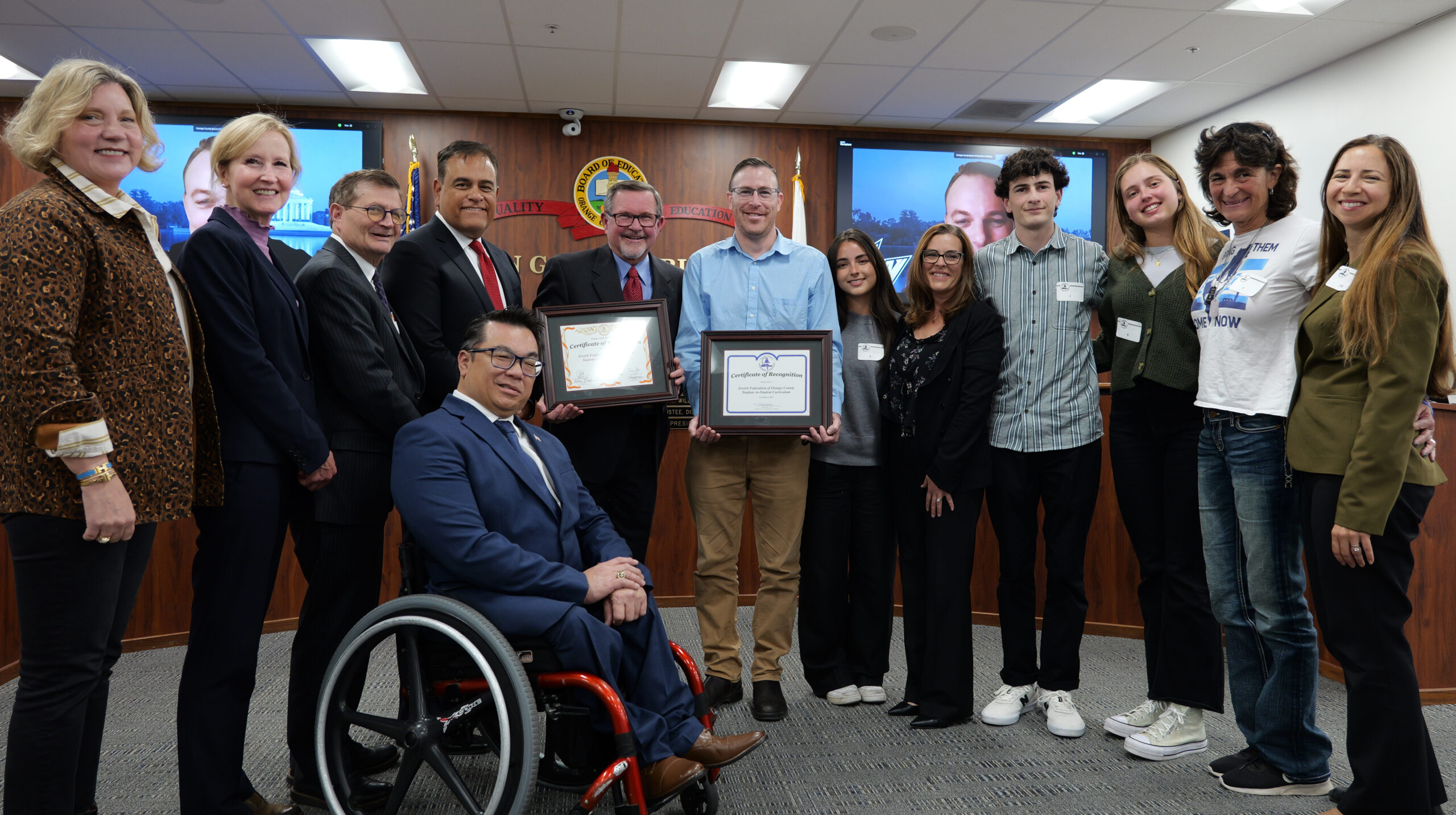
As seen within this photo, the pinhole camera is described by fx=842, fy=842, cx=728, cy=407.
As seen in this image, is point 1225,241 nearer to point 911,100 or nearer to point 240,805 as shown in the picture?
point 240,805

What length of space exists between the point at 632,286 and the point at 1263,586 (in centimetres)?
202

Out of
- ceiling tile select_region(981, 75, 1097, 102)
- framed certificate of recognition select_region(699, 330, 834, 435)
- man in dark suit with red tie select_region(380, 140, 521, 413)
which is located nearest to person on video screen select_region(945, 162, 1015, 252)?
ceiling tile select_region(981, 75, 1097, 102)

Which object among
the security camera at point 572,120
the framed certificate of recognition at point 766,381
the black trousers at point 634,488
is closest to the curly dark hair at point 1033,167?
the framed certificate of recognition at point 766,381

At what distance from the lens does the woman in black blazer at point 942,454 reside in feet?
8.70

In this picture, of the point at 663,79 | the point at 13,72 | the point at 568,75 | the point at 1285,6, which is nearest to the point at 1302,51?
the point at 1285,6

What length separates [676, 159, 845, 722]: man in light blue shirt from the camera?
2801 millimetres

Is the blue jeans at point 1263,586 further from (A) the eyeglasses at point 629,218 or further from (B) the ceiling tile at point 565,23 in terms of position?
(B) the ceiling tile at point 565,23

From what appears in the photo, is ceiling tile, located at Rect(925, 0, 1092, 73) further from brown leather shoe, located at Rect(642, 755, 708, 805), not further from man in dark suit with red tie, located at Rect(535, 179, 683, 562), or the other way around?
brown leather shoe, located at Rect(642, 755, 708, 805)

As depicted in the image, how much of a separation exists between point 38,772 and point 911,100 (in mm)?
6010

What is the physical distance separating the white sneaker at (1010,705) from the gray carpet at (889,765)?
32 millimetres

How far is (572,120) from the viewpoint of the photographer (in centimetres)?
639

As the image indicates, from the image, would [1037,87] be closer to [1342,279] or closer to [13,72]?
[1342,279]

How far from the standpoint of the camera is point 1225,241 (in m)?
2.54

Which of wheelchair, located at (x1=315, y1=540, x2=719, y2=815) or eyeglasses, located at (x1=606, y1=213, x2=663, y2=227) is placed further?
eyeglasses, located at (x1=606, y1=213, x2=663, y2=227)
